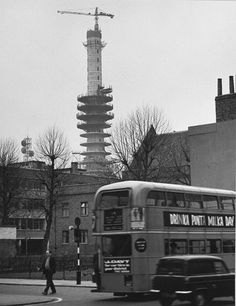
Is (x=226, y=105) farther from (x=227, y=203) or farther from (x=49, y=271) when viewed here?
(x=49, y=271)

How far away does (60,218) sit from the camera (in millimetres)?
72000

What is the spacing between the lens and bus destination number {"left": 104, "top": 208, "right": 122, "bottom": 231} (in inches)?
893

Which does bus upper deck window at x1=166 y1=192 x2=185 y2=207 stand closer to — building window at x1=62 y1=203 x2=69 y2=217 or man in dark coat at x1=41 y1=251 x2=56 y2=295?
man in dark coat at x1=41 y1=251 x2=56 y2=295

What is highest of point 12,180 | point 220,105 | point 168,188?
point 220,105

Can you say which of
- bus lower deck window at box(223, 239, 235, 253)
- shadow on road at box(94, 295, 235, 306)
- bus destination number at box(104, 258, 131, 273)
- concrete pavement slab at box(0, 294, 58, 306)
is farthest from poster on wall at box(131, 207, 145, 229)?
bus lower deck window at box(223, 239, 235, 253)

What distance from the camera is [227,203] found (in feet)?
84.1

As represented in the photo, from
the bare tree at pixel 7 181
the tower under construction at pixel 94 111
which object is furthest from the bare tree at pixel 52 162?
the tower under construction at pixel 94 111

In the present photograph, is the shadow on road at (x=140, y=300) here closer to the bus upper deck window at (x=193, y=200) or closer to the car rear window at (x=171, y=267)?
the car rear window at (x=171, y=267)

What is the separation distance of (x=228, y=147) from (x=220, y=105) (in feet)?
14.4

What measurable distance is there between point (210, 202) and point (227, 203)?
48.6 inches

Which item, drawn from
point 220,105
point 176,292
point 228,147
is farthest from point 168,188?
point 220,105

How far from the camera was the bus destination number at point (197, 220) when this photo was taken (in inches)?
897

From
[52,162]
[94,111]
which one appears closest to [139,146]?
[52,162]

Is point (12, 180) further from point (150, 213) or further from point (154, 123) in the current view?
point (150, 213)
